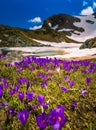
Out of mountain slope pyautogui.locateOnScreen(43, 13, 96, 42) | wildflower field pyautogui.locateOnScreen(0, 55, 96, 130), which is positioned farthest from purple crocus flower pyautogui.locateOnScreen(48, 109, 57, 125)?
mountain slope pyautogui.locateOnScreen(43, 13, 96, 42)

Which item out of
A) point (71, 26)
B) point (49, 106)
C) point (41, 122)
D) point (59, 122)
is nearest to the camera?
point (59, 122)

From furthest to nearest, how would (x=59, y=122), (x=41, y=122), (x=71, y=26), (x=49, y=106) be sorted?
1. (x=71, y=26)
2. (x=49, y=106)
3. (x=41, y=122)
4. (x=59, y=122)

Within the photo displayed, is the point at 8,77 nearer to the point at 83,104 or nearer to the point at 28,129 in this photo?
the point at 83,104

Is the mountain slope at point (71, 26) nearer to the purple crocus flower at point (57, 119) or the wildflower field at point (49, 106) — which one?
the wildflower field at point (49, 106)

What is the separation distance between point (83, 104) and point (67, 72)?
3.61 m

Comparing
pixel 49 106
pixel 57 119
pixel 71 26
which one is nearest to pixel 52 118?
pixel 57 119

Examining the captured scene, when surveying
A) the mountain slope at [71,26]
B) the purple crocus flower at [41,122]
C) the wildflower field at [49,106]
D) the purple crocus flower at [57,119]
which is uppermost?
the mountain slope at [71,26]

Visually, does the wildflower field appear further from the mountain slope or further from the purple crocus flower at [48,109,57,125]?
the mountain slope

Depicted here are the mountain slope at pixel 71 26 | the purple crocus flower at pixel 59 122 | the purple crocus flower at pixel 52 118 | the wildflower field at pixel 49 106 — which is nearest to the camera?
the purple crocus flower at pixel 59 122

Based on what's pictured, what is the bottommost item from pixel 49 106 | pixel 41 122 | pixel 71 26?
pixel 49 106

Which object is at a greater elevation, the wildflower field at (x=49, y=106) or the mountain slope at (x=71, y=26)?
the mountain slope at (x=71, y=26)

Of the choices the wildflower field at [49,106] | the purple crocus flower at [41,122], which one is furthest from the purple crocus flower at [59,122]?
the purple crocus flower at [41,122]

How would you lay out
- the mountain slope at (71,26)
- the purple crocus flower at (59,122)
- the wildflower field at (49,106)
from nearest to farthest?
the purple crocus flower at (59,122) < the wildflower field at (49,106) < the mountain slope at (71,26)

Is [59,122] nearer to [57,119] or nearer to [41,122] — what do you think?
[57,119]
